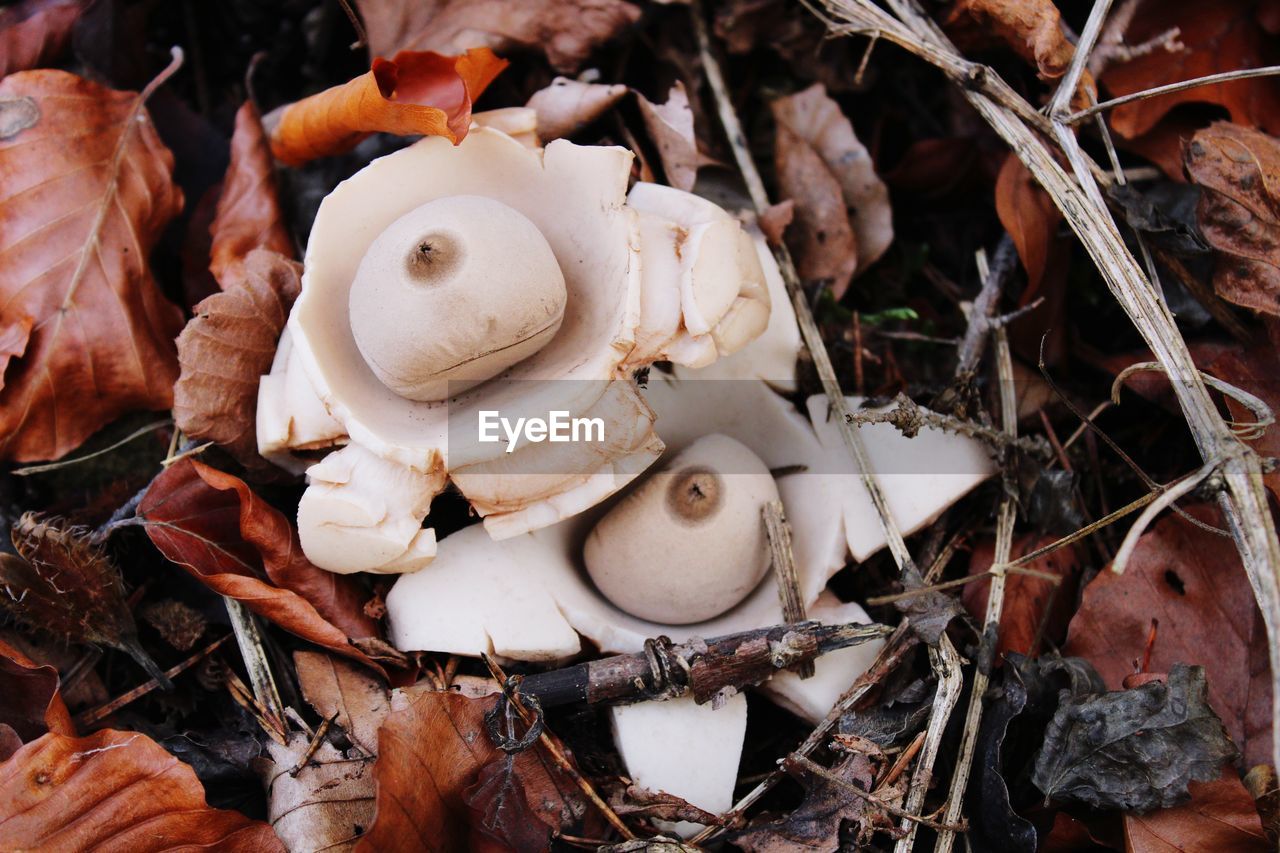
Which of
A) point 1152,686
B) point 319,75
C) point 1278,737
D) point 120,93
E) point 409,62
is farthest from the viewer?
point 319,75

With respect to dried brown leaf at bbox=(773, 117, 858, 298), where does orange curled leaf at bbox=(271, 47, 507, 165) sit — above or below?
above

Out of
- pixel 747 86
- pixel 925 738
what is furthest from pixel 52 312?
pixel 925 738

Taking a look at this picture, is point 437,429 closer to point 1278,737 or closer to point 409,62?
point 409,62

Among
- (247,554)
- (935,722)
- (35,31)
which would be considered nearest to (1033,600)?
(935,722)

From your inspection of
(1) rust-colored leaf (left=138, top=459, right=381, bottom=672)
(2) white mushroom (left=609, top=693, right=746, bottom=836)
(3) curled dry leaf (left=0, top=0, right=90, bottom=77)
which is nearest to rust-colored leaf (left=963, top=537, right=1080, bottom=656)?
(2) white mushroom (left=609, top=693, right=746, bottom=836)

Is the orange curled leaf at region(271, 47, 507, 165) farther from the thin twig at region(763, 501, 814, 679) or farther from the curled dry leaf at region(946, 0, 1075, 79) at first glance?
the curled dry leaf at region(946, 0, 1075, 79)

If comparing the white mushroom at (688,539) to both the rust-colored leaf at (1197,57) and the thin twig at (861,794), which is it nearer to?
the thin twig at (861,794)

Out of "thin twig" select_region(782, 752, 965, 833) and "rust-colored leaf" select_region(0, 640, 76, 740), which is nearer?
"thin twig" select_region(782, 752, 965, 833)
